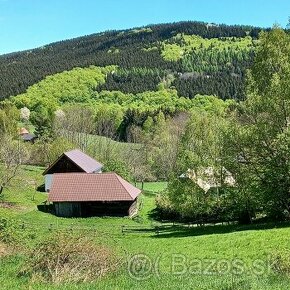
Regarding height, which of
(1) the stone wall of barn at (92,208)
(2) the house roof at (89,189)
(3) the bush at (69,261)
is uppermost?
(3) the bush at (69,261)

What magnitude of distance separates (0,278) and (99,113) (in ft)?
449

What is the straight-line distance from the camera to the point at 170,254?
2562cm

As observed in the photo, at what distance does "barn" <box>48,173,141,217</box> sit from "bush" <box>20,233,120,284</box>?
121ft

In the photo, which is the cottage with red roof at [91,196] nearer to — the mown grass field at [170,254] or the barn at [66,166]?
the mown grass field at [170,254]

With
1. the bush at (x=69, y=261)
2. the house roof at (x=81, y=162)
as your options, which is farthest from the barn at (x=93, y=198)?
the bush at (x=69, y=261)

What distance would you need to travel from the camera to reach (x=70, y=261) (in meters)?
15.2

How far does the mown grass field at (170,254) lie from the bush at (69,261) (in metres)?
0.41

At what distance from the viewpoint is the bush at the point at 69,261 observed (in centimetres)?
1483

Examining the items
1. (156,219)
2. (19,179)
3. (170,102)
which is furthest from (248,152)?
(170,102)

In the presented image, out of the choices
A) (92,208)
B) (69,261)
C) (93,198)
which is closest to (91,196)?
(93,198)

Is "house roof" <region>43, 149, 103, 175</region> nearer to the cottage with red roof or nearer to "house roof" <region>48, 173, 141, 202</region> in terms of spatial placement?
"house roof" <region>48, 173, 141, 202</region>

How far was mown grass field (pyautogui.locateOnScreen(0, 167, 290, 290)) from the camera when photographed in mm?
13266

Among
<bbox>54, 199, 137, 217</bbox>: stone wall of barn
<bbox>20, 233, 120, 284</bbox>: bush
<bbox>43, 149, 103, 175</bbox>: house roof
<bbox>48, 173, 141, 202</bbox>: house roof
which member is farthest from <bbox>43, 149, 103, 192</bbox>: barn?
<bbox>20, 233, 120, 284</bbox>: bush

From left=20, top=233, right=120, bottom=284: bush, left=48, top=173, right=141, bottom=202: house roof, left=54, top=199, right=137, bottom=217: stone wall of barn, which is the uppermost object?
left=20, top=233, right=120, bottom=284: bush
